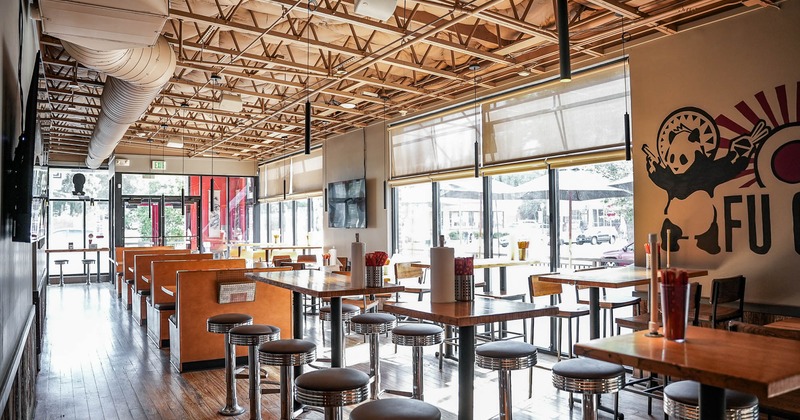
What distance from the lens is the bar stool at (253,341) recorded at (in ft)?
12.5

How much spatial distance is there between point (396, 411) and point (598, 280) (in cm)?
266

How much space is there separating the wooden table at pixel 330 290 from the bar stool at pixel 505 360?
0.74 metres

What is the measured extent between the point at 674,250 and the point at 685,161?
0.86 meters

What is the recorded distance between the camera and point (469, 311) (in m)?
2.49

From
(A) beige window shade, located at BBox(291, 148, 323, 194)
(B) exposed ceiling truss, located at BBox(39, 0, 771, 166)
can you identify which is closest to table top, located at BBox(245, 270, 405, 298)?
(B) exposed ceiling truss, located at BBox(39, 0, 771, 166)

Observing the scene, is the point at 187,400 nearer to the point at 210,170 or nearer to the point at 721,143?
the point at 721,143

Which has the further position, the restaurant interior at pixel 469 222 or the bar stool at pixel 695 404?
the restaurant interior at pixel 469 222

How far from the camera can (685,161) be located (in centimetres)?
532

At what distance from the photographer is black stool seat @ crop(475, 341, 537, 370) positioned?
2.88 m

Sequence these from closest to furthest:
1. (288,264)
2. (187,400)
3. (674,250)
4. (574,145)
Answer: (187,400), (674,250), (574,145), (288,264)

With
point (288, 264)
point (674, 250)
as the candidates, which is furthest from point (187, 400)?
point (674, 250)

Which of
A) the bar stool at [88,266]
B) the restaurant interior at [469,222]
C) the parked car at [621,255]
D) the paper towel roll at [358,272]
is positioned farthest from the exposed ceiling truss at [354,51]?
the bar stool at [88,266]

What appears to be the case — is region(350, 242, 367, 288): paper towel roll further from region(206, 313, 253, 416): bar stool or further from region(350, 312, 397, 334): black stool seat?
region(206, 313, 253, 416): bar stool

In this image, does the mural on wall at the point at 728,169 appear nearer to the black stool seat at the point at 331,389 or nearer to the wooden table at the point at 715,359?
the wooden table at the point at 715,359
